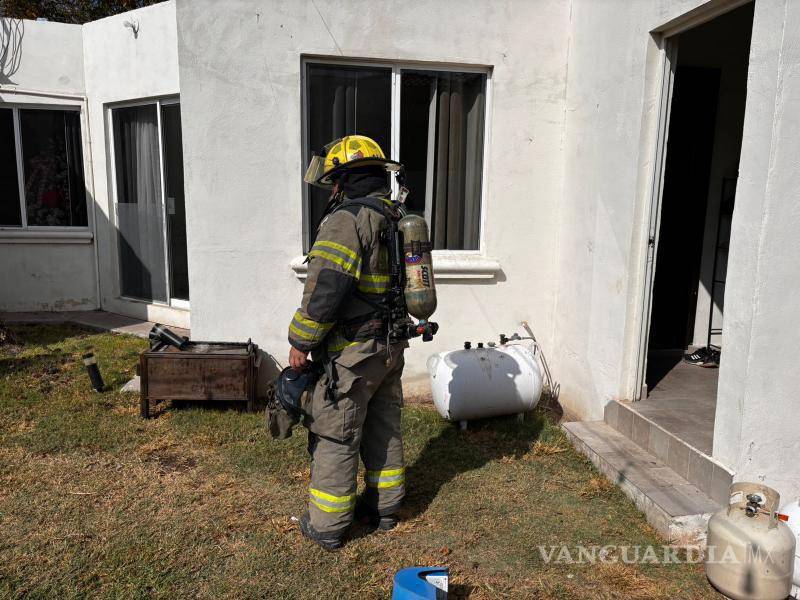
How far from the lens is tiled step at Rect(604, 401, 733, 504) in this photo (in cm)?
351

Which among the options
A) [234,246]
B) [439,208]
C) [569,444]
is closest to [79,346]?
[234,246]

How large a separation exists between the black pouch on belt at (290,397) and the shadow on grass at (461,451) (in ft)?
3.19

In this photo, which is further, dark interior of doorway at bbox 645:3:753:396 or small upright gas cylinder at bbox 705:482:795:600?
dark interior of doorway at bbox 645:3:753:396

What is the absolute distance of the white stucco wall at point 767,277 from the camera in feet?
10.1

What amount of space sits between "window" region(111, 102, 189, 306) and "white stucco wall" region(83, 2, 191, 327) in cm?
13

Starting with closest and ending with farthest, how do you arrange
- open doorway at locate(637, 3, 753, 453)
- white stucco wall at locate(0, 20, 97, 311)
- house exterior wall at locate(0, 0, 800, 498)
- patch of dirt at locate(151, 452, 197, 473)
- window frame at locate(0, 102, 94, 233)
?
patch of dirt at locate(151, 452, 197, 473) → house exterior wall at locate(0, 0, 800, 498) → open doorway at locate(637, 3, 753, 453) → white stucco wall at locate(0, 20, 97, 311) → window frame at locate(0, 102, 94, 233)

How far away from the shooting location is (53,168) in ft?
28.6

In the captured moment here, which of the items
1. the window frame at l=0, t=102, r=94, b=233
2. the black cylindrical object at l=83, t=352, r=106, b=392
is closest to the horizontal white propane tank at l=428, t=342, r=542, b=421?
the black cylindrical object at l=83, t=352, r=106, b=392

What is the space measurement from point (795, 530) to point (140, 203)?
309 inches

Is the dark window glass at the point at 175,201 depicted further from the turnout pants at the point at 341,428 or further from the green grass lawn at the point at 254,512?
the turnout pants at the point at 341,428

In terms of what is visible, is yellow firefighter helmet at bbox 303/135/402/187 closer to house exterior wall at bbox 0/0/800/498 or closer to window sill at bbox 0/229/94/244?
house exterior wall at bbox 0/0/800/498

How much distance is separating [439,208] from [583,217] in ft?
4.33

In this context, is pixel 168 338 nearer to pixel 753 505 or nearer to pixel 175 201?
pixel 175 201

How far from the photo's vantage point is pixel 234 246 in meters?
5.32
